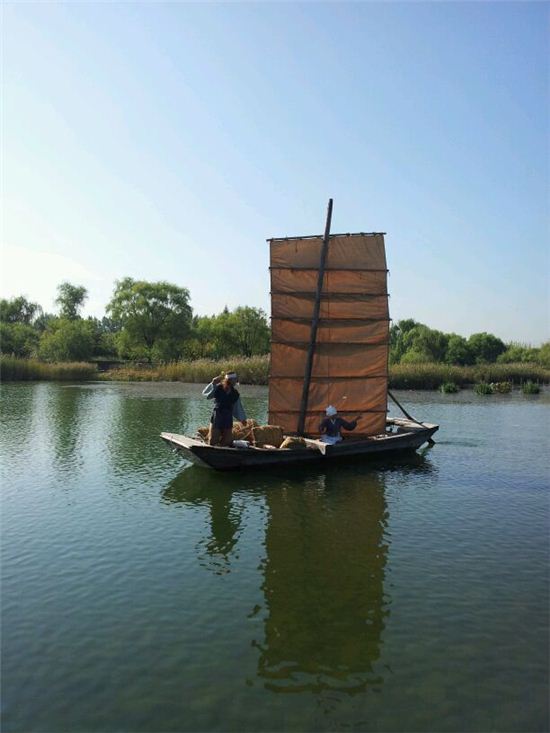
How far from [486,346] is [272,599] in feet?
329

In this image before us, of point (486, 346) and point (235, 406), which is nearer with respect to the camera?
point (235, 406)

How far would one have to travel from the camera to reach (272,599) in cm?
858

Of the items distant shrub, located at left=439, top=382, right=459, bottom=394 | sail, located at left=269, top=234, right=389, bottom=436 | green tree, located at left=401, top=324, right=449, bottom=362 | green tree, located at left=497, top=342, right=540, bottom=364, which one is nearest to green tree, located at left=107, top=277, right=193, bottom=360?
distant shrub, located at left=439, top=382, right=459, bottom=394

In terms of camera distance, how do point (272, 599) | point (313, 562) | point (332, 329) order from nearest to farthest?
1. point (272, 599)
2. point (313, 562)
3. point (332, 329)

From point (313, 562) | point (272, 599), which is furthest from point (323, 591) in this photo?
point (313, 562)

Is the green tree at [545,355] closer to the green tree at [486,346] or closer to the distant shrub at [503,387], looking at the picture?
A: the distant shrub at [503,387]

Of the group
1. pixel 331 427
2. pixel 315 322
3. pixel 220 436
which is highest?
pixel 315 322

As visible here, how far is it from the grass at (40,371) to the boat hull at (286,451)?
38.2 meters

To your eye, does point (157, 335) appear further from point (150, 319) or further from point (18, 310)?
point (18, 310)

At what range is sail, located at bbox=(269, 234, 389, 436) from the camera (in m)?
19.1

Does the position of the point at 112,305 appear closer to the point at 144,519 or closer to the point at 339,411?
the point at 339,411

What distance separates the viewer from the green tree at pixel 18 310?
100375 mm

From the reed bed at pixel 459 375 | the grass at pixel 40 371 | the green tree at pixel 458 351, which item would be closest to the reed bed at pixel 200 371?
the grass at pixel 40 371

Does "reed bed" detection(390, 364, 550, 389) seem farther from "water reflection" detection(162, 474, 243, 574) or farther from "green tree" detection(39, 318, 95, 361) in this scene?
"green tree" detection(39, 318, 95, 361)
